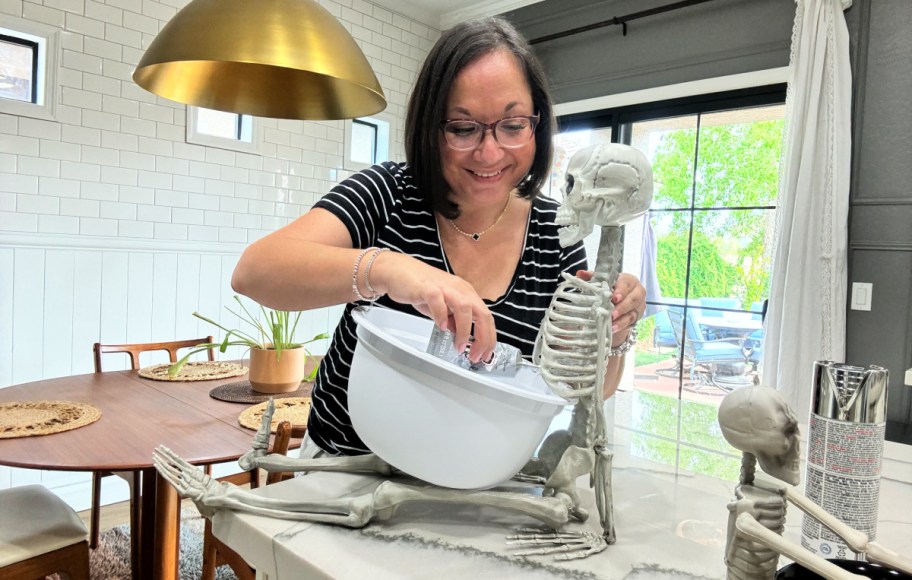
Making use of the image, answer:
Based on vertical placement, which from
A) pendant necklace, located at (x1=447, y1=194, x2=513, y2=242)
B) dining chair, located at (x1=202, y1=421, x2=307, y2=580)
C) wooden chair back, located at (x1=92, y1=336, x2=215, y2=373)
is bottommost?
dining chair, located at (x1=202, y1=421, x2=307, y2=580)

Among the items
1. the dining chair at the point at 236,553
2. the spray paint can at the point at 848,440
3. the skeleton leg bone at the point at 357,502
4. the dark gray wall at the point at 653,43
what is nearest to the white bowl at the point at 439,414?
the skeleton leg bone at the point at 357,502

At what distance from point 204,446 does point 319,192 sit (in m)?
2.54

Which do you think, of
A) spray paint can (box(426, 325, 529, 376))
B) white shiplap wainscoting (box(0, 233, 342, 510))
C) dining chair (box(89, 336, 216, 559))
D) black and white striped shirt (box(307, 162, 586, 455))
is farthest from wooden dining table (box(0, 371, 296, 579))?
spray paint can (box(426, 325, 529, 376))

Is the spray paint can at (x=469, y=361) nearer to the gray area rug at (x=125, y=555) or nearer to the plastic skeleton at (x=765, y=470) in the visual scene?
the plastic skeleton at (x=765, y=470)

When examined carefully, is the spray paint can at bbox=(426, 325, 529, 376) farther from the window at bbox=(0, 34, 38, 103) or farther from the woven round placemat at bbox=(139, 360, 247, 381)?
the window at bbox=(0, 34, 38, 103)

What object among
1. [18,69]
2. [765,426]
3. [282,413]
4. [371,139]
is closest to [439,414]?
[765,426]

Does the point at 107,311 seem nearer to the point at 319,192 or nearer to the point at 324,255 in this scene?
the point at 319,192

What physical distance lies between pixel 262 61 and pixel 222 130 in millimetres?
2225

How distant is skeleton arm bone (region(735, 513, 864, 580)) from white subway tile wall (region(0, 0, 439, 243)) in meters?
3.16

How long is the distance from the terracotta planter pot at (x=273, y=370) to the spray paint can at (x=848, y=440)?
180 centimetres

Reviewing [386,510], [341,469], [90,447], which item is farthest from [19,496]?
[386,510]

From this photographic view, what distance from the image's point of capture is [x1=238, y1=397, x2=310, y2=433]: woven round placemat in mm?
1749

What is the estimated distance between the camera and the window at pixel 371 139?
4.12 metres

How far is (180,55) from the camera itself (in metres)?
1.41
